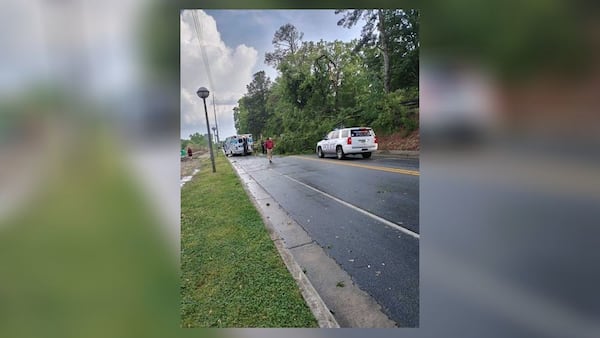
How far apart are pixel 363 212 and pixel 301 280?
61 cm

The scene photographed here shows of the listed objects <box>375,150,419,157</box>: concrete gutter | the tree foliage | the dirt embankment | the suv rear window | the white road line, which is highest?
the tree foliage

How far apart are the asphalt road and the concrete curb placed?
0.48 ft

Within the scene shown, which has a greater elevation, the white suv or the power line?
the power line

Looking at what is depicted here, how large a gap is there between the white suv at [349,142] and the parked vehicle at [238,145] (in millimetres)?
509

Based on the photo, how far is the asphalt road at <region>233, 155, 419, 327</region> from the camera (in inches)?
62.8

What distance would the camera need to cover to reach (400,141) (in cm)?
172

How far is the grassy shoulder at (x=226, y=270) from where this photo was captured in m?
1.57

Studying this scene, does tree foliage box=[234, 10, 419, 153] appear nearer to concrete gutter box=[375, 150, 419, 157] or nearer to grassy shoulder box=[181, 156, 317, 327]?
concrete gutter box=[375, 150, 419, 157]
